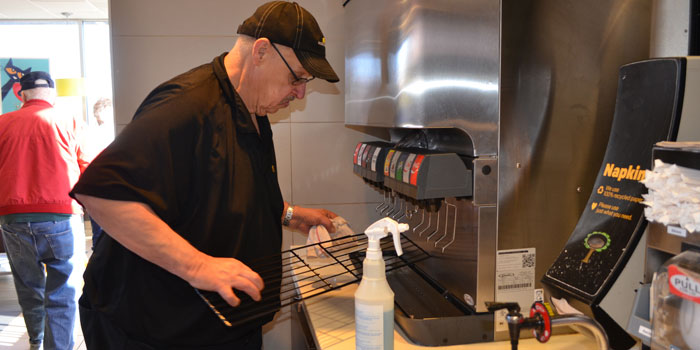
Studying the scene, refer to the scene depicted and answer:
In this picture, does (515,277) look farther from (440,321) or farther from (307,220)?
(307,220)

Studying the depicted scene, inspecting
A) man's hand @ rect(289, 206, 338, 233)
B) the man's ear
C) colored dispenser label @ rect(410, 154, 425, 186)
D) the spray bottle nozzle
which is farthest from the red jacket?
the spray bottle nozzle

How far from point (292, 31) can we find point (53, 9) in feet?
19.9

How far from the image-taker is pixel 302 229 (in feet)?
5.57

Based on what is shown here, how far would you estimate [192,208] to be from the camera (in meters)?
1.23

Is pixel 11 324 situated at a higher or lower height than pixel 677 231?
lower

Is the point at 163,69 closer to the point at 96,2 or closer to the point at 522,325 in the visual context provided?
the point at 522,325

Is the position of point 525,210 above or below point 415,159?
below

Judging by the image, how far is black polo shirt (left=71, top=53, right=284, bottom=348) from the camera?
1.15 m

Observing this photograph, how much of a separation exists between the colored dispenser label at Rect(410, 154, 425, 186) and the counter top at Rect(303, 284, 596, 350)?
0.37 metres

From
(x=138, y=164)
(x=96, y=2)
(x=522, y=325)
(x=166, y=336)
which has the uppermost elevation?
(x=96, y=2)

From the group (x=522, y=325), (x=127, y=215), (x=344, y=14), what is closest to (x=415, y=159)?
(x=522, y=325)

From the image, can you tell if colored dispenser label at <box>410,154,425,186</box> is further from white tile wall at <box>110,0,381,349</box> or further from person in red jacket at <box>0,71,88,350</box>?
person in red jacket at <box>0,71,88,350</box>

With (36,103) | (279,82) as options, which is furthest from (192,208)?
(36,103)

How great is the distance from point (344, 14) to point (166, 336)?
158 centimetres
